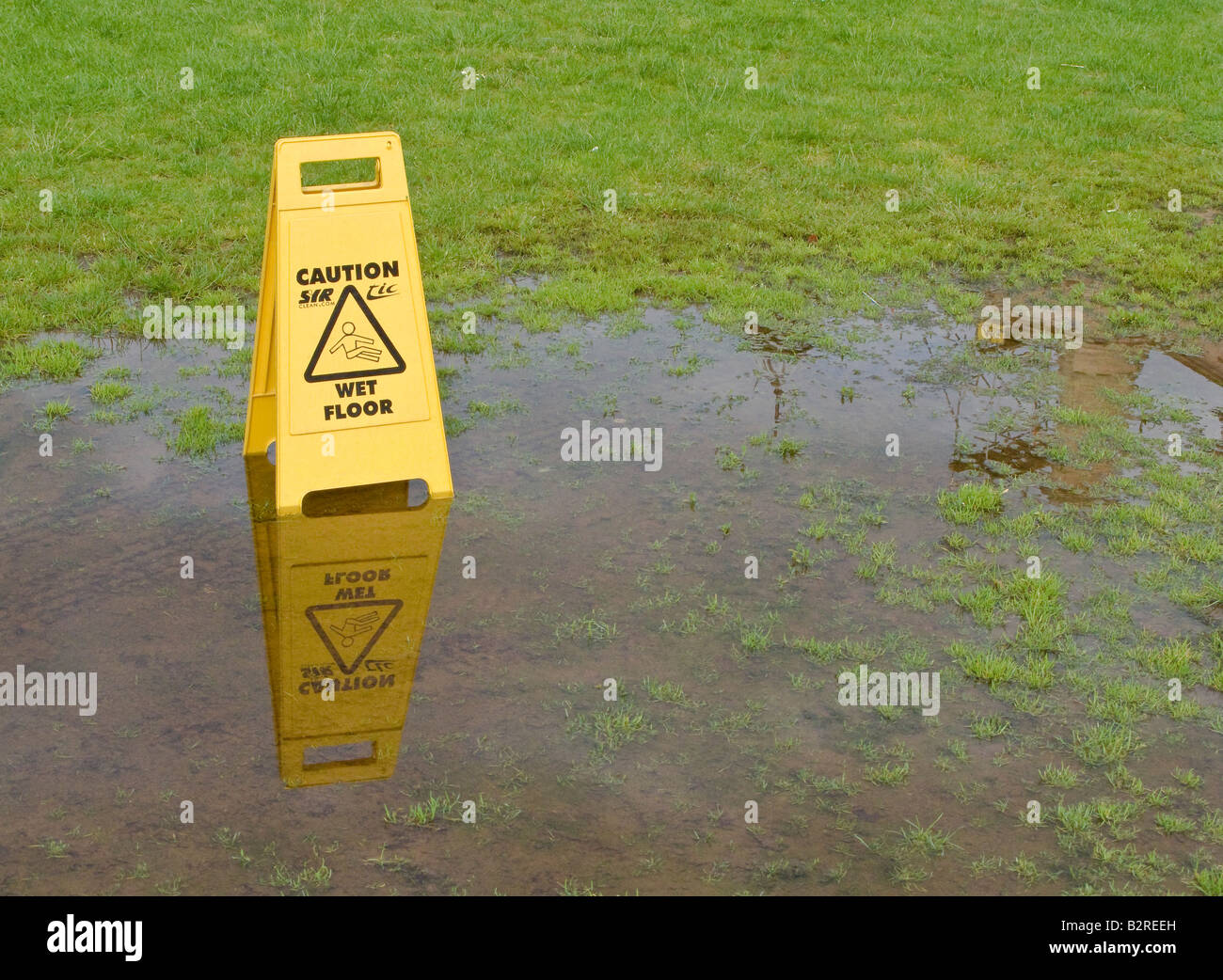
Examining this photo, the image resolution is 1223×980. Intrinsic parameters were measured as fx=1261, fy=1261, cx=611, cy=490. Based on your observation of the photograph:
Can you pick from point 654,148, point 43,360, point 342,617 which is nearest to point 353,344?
point 342,617

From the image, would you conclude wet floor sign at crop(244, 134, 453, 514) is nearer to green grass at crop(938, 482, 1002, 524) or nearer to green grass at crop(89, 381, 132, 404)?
green grass at crop(89, 381, 132, 404)

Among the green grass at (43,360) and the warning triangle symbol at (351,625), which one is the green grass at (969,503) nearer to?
the warning triangle symbol at (351,625)

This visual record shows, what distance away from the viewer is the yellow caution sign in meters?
4.35

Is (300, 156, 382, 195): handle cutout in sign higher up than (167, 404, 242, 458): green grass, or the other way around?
(300, 156, 382, 195): handle cutout in sign

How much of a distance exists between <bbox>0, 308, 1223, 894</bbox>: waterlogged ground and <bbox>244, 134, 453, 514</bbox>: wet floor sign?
0.33 m

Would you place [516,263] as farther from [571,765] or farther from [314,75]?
[571,765]

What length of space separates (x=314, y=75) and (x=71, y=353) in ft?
17.7

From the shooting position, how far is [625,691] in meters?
4.62

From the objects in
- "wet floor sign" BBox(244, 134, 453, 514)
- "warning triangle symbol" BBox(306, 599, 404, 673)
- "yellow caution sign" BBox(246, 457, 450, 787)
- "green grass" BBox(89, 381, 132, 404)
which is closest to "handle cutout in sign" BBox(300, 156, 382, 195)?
"green grass" BBox(89, 381, 132, 404)

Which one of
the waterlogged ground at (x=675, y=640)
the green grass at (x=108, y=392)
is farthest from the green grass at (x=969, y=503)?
the green grass at (x=108, y=392)

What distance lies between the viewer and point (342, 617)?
5023 mm

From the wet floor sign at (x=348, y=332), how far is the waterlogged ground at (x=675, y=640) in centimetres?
33
